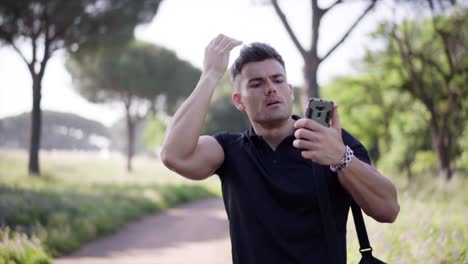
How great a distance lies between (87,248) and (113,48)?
1238 centimetres

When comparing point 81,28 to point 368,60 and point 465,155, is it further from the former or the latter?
point 465,155

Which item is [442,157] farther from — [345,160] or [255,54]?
[345,160]

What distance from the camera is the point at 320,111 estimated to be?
64.1 inches

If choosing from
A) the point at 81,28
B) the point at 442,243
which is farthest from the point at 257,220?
the point at 81,28

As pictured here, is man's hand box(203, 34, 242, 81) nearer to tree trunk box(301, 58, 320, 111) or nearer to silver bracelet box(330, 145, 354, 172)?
silver bracelet box(330, 145, 354, 172)

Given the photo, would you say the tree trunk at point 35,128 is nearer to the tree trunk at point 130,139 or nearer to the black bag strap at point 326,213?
the tree trunk at point 130,139

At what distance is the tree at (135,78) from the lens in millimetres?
26953

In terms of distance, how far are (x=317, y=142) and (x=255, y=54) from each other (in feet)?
2.44

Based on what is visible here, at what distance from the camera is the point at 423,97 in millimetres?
14984

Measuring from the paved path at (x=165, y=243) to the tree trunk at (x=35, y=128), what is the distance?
22.3ft

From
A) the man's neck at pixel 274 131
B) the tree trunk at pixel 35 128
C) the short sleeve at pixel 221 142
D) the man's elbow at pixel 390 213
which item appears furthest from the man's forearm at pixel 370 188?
the tree trunk at pixel 35 128

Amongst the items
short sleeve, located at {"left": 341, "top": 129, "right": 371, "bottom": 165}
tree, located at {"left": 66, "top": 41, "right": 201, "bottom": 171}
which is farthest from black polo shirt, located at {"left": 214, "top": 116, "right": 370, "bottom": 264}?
tree, located at {"left": 66, "top": 41, "right": 201, "bottom": 171}

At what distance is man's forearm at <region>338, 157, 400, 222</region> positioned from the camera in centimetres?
163

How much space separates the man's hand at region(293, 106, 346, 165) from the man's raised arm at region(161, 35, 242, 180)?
553 mm
